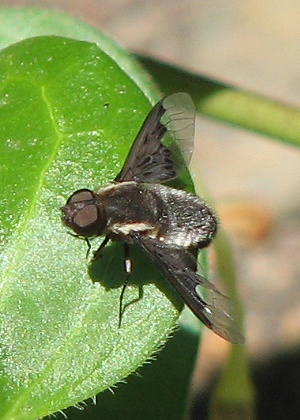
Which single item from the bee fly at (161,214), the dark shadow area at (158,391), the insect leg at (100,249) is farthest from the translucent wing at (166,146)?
the dark shadow area at (158,391)

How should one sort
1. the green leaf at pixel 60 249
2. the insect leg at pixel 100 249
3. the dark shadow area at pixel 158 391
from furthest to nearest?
the dark shadow area at pixel 158 391, the insect leg at pixel 100 249, the green leaf at pixel 60 249

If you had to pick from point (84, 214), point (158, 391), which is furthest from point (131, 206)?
point (158, 391)

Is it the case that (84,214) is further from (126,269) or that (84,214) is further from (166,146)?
(166,146)

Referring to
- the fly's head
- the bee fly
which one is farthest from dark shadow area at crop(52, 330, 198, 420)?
the fly's head

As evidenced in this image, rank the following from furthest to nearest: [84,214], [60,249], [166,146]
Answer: [166,146], [84,214], [60,249]

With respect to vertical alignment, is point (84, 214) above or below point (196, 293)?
above

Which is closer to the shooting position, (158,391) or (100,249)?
(100,249)

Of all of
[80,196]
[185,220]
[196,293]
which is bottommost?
[196,293]

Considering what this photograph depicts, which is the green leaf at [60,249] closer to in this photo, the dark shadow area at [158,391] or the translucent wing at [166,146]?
the translucent wing at [166,146]
